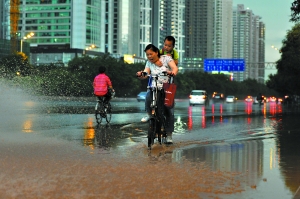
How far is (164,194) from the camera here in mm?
6113

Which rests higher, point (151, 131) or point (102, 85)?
point (102, 85)

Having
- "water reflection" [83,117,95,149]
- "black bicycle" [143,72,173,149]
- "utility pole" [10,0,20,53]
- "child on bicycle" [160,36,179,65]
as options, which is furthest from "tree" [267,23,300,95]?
"utility pole" [10,0,20,53]

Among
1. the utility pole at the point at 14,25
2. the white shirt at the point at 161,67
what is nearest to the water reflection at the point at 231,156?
the white shirt at the point at 161,67

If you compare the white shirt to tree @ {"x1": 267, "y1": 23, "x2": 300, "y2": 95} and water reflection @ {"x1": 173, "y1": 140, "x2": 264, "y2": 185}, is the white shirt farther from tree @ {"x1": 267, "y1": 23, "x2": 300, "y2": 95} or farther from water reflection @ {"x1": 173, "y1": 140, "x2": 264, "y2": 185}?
tree @ {"x1": 267, "y1": 23, "x2": 300, "y2": 95}

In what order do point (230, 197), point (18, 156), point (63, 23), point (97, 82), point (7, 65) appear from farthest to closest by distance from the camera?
1. point (63, 23)
2. point (7, 65)
3. point (97, 82)
4. point (18, 156)
5. point (230, 197)

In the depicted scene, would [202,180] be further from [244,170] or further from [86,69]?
[86,69]

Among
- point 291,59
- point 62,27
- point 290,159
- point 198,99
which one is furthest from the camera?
point 62,27

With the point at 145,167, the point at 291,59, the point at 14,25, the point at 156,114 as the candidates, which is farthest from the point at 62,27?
the point at 145,167

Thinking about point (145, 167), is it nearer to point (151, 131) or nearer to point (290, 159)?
point (290, 159)

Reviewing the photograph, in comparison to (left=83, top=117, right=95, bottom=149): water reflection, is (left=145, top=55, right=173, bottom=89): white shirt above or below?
above

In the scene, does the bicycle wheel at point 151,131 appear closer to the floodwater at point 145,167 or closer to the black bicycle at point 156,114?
the black bicycle at point 156,114

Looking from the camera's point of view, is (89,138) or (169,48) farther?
(89,138)

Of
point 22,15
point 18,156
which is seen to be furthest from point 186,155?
point 22,15

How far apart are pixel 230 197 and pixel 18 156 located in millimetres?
4112
